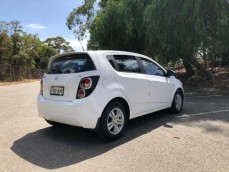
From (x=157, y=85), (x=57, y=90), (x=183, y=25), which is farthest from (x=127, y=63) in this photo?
(x=183, y=25)

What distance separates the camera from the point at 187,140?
18.6 ft

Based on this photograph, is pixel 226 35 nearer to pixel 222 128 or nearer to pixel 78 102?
pixel 222 128

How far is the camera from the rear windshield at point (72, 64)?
18.3ft

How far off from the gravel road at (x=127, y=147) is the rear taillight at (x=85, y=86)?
38.3 inches

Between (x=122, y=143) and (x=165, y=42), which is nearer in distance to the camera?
(x=122, y=143)

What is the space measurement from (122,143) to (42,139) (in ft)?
5.40

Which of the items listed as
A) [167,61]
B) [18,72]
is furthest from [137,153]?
[18,72]

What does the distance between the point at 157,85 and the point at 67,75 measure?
8.33 ft

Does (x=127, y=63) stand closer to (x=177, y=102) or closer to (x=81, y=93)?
(x=81, y=93)

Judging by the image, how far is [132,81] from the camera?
6227mm

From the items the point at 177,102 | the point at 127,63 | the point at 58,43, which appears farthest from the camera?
the point at 58,43

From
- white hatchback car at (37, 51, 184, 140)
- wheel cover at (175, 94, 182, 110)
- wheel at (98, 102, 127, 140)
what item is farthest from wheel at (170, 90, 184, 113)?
wheel at (98, 102, 127, 140)

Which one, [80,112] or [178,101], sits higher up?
[80,112]

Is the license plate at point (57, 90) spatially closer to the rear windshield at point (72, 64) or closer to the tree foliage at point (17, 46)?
the rear windshield at point (72, 64)
